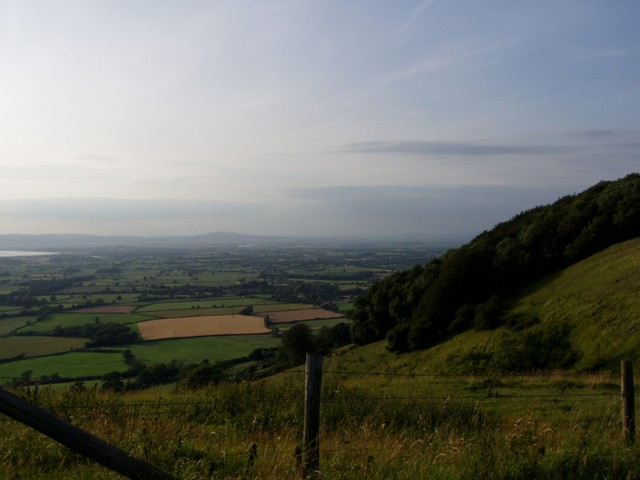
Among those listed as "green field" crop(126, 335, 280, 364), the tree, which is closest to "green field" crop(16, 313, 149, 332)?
"green field" crop(126, 335, 280, 364)

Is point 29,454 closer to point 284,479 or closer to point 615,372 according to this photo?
point 284,479

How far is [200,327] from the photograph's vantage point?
4625cm

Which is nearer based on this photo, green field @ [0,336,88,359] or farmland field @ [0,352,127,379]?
farmland field @ [0,352,127,379]

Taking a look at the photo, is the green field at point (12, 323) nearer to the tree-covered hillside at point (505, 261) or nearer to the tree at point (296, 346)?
the tree at point (296, 346)

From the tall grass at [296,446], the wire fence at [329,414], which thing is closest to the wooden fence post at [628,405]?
the tall grass at [296,446]

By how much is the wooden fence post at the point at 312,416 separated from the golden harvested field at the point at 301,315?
4580cm

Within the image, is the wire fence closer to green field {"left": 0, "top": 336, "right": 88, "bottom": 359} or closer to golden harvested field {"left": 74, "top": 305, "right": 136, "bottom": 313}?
green field {"left": 0, "top": 336, "right": 88, "bottom": 359}

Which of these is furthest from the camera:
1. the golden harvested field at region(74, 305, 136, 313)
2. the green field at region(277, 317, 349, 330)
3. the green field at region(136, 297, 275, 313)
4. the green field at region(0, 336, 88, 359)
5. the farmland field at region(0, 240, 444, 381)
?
the green field at region(136, 297, 275, 313)

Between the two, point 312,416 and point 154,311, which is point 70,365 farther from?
point 312,416

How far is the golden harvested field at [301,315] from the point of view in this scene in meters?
52.3

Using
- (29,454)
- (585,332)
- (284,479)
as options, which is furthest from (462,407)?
(585,332)

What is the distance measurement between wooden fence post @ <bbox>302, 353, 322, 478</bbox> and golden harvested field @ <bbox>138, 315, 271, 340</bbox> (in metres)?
38.0

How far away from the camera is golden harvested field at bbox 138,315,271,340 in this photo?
4288 centimetres

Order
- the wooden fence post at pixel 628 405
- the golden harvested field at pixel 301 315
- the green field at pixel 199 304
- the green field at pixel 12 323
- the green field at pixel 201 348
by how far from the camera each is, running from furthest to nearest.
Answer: the green field at pixel 199 304, the golden harvested field at pixel 301 315, the green field at pixel 12 323, the green field at pixel 201 348, the wooden fence post at pixel 628 405
